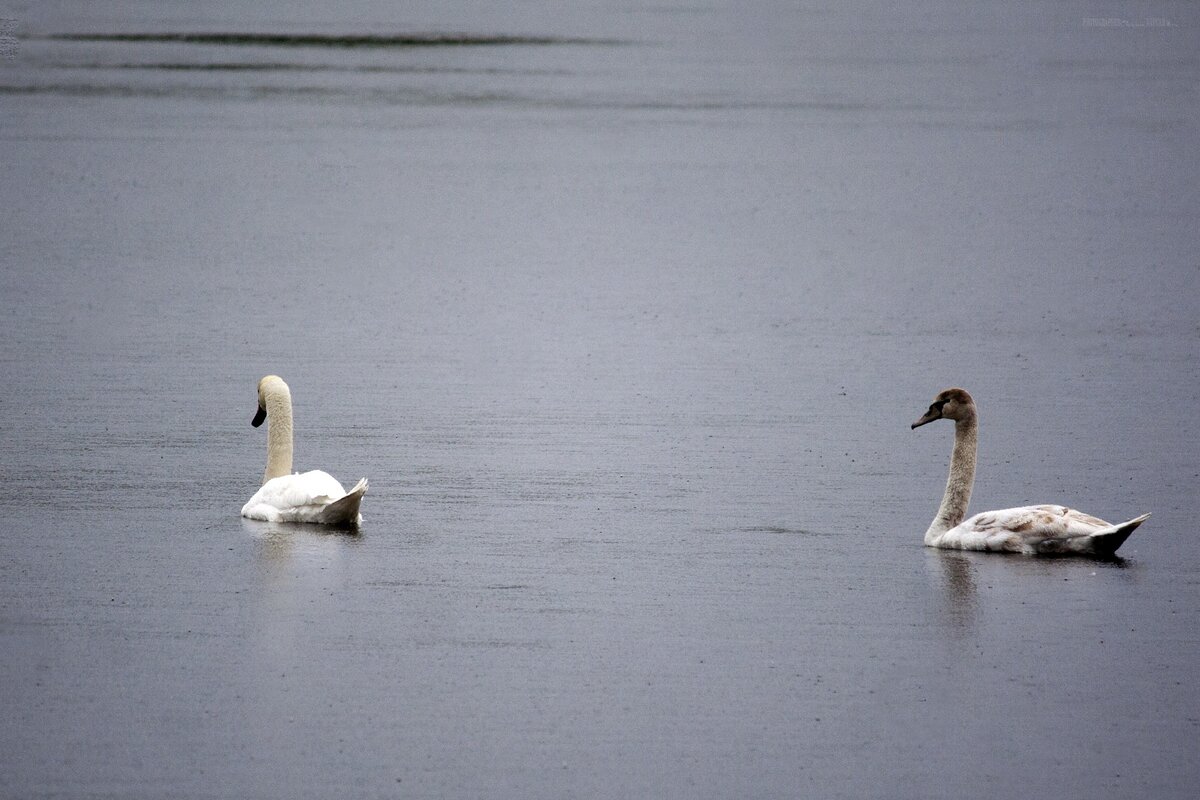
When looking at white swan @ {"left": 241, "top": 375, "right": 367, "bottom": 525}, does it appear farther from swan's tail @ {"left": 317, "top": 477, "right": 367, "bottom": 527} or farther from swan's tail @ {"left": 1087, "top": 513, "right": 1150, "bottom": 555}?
swan's tail @ {"left": 1087, "top": 513, "right": 1150, "bottom": 555}

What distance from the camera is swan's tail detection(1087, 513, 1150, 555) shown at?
1035 centimetres

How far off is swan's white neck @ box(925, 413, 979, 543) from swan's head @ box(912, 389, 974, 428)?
0.04 m

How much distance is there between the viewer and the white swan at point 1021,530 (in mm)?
10641

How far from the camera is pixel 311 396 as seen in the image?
15.2 m

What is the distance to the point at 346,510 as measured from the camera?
433 inches

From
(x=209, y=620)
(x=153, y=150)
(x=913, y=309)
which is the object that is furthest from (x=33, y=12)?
(x=209, y=620)

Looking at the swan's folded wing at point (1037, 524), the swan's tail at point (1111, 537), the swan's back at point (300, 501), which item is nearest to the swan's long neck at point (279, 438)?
the swan's back at point (300, 501)

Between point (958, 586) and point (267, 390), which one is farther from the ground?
point (267, 390)

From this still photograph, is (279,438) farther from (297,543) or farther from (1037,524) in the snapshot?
(1037,524)

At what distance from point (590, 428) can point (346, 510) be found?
3.55 metres

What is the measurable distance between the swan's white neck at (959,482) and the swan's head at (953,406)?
0.04 meters

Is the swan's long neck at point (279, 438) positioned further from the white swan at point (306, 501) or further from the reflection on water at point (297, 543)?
the reflection on water at point (297, 543)

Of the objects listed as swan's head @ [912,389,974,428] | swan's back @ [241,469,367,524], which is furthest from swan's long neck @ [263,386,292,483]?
swan's head @ [912,389,974,428]

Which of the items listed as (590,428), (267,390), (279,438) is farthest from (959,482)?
(267,390)
